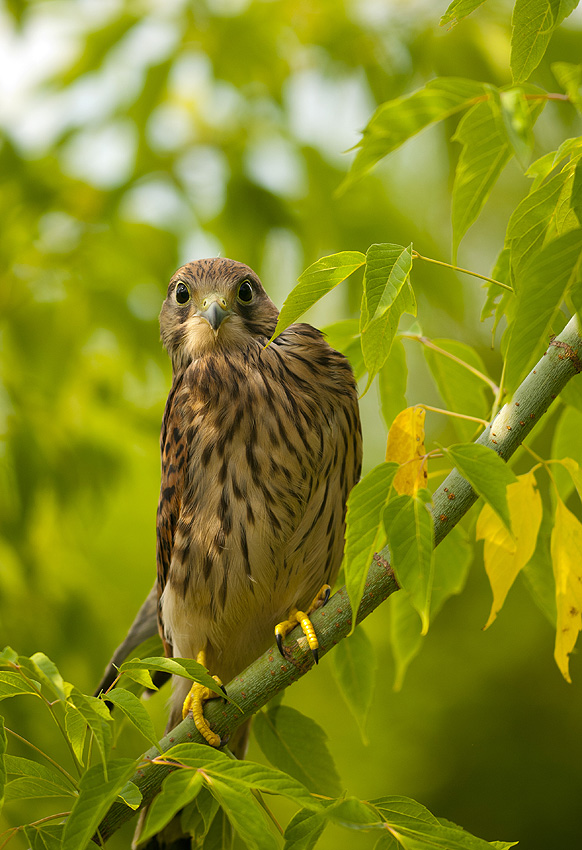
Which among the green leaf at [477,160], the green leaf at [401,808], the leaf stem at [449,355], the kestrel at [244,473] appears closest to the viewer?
the green leaf at [401,808]

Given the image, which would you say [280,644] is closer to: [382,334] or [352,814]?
[352,814]

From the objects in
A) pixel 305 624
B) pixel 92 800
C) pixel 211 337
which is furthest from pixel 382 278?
pixel 211 337

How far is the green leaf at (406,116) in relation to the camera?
1419 mm

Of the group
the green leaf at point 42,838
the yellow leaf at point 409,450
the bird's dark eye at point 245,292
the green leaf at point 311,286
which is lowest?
the green leaf at point 42,838

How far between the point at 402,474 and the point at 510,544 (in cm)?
23

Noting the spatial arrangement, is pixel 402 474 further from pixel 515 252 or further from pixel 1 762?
pixel 1 762

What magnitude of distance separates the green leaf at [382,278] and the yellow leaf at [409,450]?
26 centimetres

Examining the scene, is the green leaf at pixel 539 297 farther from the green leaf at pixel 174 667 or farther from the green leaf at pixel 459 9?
the green leaf at pixel 174 667

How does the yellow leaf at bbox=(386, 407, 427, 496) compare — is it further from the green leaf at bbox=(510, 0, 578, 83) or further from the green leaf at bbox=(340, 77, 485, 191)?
the green leaf at bbox=(510, 0, 578, 83)

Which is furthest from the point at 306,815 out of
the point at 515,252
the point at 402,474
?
the point at 515,252

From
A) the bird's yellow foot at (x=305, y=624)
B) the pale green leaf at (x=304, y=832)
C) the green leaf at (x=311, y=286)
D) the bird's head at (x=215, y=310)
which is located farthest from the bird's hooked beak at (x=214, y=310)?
the pale green leaf at (x=304, y=832)

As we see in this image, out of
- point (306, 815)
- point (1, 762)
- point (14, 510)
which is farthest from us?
point (14, 510)

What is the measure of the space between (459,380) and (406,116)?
592 millimetres

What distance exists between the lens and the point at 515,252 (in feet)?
4.03
